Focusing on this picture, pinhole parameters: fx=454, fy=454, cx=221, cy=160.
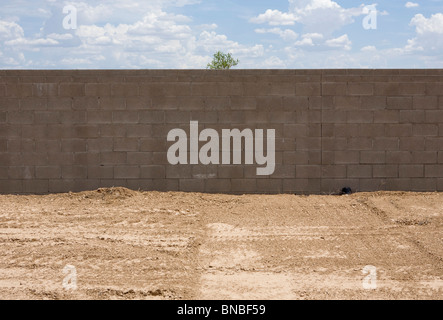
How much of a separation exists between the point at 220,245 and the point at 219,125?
2951mm

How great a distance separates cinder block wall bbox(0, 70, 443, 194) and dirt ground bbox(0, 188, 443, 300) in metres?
0.36

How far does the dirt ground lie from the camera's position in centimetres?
448

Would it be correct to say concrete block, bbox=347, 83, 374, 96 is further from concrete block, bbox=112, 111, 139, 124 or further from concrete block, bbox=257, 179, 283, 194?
concrete block, bbox=112, 111, 139, 124

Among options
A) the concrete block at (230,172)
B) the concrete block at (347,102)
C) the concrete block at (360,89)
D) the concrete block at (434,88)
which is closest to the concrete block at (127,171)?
the concrete block at (230,172)

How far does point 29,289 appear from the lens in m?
4.45

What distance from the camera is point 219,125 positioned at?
830 centimetres

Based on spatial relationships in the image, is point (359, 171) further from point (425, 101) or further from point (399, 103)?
point (425, 101)

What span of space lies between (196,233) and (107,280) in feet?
6.45

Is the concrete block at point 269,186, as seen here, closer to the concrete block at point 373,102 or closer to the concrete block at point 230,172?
the concrete block at point 230,172

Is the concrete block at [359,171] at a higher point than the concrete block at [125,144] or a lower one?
lower

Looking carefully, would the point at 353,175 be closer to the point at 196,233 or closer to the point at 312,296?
the point at 196,233

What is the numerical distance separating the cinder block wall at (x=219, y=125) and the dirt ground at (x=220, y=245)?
0.36 meters

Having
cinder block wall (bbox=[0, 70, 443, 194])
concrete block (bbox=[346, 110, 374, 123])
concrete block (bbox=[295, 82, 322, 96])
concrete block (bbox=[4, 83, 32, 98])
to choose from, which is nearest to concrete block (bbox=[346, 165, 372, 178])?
cinder block wall (bbox=[0, 70, 443, 194])

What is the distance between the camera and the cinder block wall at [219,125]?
8.31 m
